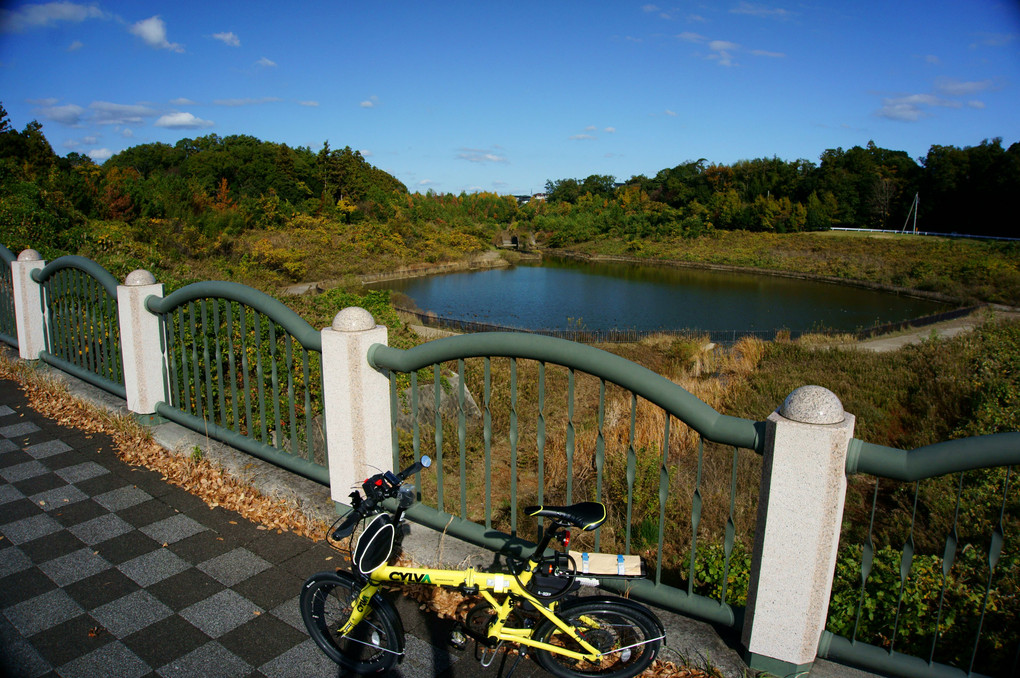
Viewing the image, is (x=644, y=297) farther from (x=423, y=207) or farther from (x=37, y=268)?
(x=423, y=207)

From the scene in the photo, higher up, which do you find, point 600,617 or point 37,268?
point 37,268

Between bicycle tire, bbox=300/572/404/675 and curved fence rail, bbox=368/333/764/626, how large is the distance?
1.76 ft

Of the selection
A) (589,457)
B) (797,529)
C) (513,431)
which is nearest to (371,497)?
(513,431)

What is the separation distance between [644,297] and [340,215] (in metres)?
26.4

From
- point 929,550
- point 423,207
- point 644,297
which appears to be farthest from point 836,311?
point 423,207

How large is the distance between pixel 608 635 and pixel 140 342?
153 inches

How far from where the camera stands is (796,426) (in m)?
1.97

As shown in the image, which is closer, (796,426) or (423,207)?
(796,426)

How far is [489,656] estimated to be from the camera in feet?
7.79

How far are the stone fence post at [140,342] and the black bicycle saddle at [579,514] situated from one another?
3.57 meters

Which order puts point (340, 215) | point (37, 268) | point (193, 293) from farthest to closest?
point (340, 215) → point (37, 268) → point (193, 293)

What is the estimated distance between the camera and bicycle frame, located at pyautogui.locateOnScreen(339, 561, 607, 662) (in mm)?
2178

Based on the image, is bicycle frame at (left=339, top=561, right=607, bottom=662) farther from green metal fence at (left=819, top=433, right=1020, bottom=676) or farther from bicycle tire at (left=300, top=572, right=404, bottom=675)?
green metal fence at (left=819, top=433, right=1020, bottom=676)

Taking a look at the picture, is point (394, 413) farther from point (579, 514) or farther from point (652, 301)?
point (652, 301)
